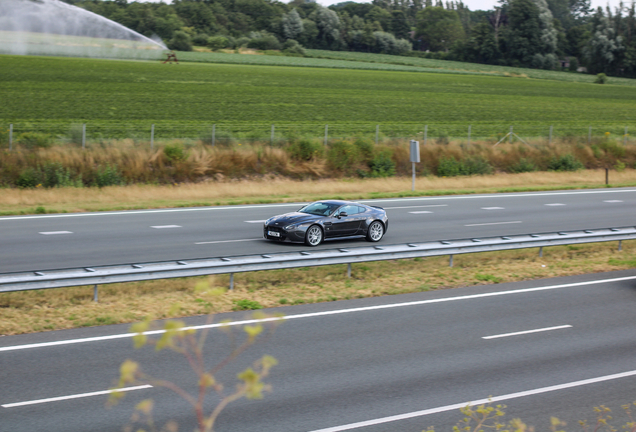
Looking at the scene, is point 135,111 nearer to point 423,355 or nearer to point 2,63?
point 2,63

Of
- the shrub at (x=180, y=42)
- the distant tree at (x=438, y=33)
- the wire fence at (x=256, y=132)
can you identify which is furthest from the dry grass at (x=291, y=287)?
the distant tree at (x=438, y=33)

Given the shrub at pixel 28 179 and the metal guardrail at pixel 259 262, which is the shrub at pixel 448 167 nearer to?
the metal guardrail at pixel 259 262

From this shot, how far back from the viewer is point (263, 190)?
2917 cm

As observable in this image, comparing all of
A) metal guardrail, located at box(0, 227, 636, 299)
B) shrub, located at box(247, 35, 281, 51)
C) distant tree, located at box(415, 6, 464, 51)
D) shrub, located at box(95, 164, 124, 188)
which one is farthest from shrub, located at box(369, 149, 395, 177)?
distant tree, located at box(415, 6, 464, 51)

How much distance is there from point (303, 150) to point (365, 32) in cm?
11713

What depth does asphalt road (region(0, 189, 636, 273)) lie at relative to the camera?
53.3 ft

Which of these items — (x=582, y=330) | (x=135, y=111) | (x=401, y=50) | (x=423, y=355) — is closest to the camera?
(x=423, y=355)

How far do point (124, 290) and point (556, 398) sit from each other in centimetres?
782

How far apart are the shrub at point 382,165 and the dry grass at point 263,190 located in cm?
68

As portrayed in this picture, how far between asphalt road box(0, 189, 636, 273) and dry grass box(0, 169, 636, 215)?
4.50ft

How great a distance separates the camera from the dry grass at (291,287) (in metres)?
11.2

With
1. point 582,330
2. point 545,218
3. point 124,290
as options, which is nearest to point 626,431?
point 582,330

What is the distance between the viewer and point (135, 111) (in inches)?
1876

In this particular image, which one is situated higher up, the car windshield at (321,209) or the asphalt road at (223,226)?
the car windshield at (321,209)
